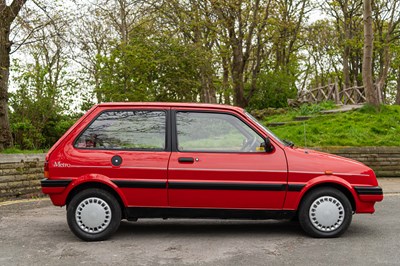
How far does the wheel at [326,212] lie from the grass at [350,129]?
7863 millimetres

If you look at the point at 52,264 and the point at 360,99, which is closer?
the point at 52,264

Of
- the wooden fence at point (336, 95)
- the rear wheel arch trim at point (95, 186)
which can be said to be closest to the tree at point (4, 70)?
the rear wheel arch trim at point (95, 186)

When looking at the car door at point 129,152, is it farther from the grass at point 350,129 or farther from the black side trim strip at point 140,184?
the grass at point 350,129

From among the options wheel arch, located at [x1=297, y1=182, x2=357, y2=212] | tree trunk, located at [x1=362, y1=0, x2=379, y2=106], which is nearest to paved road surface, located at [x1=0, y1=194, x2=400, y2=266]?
wheel arch, located at [x1=297, y1=182, x2=357, y2=212]

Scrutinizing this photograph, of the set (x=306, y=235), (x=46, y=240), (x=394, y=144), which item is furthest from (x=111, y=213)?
(x=394, y=144)

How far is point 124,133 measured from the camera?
6.56 metres

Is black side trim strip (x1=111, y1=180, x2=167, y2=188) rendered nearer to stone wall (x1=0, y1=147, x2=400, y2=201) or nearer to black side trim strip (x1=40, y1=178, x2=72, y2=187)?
black side trim strip (x1=40, y1=178, x2=72, y2=187)

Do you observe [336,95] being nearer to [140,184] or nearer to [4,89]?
[4,89]

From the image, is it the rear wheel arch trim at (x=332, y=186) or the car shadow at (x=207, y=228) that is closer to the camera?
the rear wheel arch trim at (x=332, y=186)

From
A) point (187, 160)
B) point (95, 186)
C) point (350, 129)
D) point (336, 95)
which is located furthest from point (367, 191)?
point (336, 95)

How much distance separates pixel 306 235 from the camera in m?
6.64

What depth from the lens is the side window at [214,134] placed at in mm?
6484

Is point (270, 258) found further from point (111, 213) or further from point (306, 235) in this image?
point (111, 213)

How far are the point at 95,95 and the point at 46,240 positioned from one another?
1328 cm
